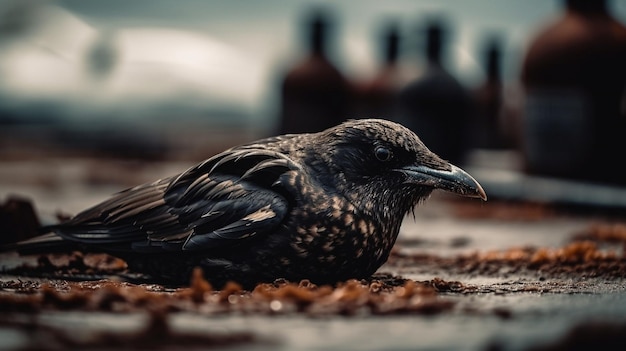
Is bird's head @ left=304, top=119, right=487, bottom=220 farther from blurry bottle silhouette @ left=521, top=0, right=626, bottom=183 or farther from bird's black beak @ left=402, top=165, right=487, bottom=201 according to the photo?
blurry bottle silhouette @ left=521, top=0, right=626, bottom=183

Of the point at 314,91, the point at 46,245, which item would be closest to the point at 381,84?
the point at 314,91

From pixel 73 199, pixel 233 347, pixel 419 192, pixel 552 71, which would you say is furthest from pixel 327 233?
pixel 552 71

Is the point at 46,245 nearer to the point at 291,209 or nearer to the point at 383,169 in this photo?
the point at 291,209

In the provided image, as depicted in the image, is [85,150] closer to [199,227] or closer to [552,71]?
[552,71]

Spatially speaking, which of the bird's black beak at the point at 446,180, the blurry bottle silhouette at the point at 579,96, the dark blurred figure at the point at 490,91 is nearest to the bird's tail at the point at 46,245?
the bird's black beak at the point at 446,180

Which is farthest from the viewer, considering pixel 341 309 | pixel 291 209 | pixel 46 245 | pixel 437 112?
pixel 437 112

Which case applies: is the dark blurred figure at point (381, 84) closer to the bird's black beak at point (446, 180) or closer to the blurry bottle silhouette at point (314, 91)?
the blurry bottle silhouette at point (314, 91)

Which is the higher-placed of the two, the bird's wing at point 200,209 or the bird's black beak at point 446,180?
the bird's black beak at point 446,180
